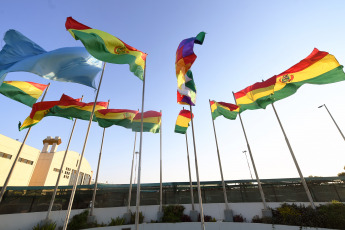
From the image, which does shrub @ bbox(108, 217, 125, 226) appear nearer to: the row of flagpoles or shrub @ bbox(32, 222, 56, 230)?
the row of flagpoles

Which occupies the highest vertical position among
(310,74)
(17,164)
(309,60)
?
(309,60)

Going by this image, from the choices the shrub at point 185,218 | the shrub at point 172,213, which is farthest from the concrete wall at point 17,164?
the shrub at point 185,218

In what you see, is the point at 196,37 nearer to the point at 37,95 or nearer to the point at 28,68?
the point at 28,68

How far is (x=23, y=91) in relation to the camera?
12609mm

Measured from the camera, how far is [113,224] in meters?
13.8

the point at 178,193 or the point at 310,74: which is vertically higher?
the point at 310,74

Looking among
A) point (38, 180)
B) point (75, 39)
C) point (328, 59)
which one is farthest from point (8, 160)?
point (328, 59)

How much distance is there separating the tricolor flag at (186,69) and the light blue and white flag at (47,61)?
5.57 m

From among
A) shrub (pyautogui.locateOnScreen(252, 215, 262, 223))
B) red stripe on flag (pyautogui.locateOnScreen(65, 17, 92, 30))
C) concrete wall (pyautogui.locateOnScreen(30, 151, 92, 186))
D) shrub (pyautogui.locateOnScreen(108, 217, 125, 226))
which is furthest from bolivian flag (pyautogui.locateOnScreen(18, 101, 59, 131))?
concrete wall (pyautogui.locateOnScreen(30, 151, 92, 186))

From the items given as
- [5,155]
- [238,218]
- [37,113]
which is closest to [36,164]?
[5,155]

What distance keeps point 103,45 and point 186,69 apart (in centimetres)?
459

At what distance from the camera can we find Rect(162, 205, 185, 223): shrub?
47.8ft

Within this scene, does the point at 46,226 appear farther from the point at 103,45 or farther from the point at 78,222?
the point at 103,45

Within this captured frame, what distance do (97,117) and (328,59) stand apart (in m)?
18.6
